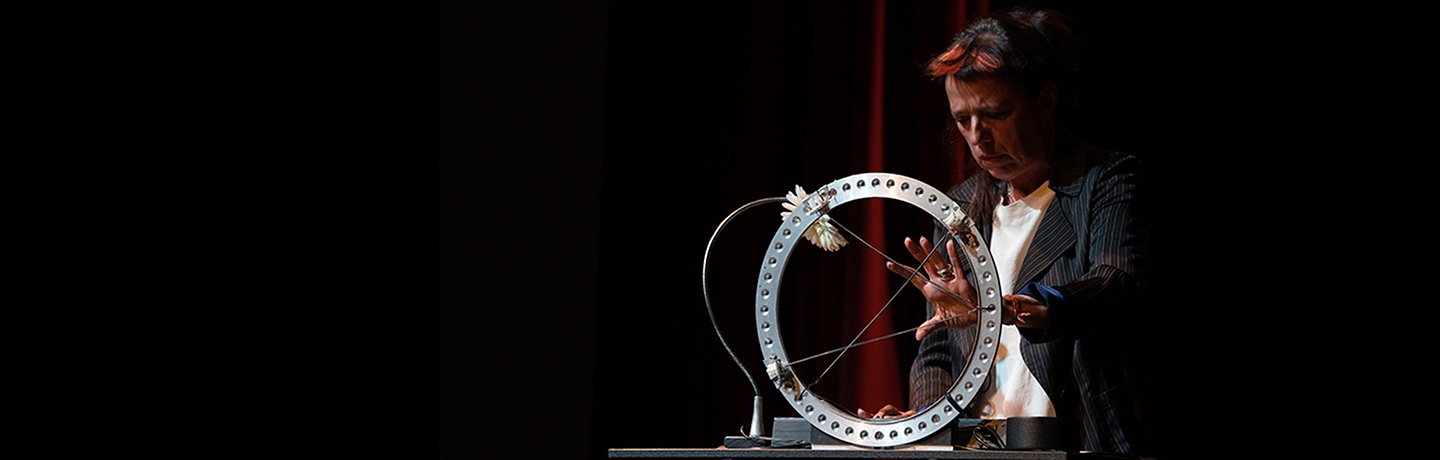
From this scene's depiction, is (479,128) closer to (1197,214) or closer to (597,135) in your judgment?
(597,135)

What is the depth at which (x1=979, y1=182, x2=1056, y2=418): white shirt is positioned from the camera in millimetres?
1508

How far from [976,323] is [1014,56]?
0.43 m

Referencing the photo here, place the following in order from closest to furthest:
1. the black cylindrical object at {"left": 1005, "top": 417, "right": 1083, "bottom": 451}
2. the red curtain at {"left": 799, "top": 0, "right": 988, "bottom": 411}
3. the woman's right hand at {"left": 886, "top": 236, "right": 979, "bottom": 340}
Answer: the black cylindrical object at {"left": 1005, "top": 417, "right": 1083, "bottom": 451} < the woman's right hand at {"left": 886, "top": 236, "right": 979, "bottom": 340} < the red curtain at {"left": 799, "top": 0, "right": 988, "bottom": 411}

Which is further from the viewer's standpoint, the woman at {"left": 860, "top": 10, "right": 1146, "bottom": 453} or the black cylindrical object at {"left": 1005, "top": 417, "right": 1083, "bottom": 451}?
the woman at {"left": 860, "top": 10, "right": 1146, "bottom": 453}

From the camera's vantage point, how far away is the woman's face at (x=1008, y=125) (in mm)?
1581

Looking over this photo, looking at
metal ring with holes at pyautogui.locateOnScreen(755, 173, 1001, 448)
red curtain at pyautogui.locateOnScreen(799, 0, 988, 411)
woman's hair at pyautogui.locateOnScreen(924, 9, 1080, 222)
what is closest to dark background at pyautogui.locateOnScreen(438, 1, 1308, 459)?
red curtain at pyautogui.locateOnScreen(799, 0, 988, 411)

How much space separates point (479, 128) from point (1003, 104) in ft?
2.40

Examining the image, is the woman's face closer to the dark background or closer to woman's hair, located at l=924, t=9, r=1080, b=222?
woman's hair, located at l=924, t=9, r=1080, b=222

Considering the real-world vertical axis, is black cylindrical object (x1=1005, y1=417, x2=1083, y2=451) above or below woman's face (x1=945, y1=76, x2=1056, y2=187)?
below

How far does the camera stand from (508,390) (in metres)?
1.66

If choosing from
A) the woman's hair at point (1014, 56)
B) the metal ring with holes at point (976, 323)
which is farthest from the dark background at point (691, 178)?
the metal ring with holes at point (976, 323)

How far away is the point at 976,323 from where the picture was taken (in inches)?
52.1

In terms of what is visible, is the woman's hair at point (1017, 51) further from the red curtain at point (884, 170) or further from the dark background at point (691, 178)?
the red curtain at point (884, 170)

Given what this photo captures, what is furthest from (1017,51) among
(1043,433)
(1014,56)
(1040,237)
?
A: (1043,433)
